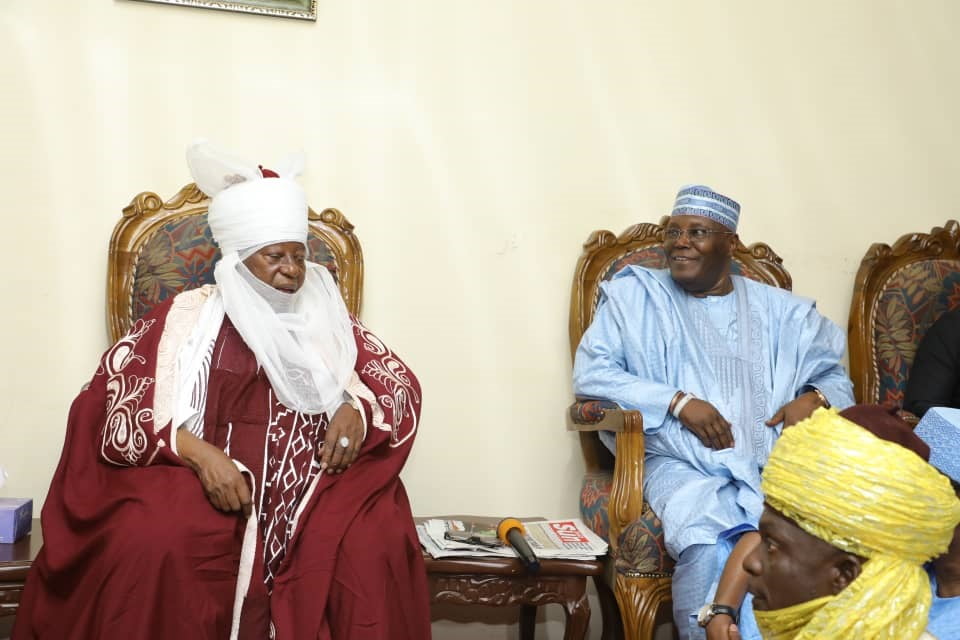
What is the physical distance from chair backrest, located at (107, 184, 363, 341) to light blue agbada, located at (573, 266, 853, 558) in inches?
49.4

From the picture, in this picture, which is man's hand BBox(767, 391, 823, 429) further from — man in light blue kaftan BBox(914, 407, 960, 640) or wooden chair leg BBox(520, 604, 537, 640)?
man in light blue kaftan BBox(914, 407, 960, 640)

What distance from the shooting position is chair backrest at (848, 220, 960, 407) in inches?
138

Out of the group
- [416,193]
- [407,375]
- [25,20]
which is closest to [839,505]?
[407,375]

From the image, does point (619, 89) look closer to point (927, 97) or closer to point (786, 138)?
point (786, 138)

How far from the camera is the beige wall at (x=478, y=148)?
10.2 feet

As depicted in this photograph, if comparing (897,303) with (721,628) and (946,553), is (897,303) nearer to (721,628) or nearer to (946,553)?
(721,628)

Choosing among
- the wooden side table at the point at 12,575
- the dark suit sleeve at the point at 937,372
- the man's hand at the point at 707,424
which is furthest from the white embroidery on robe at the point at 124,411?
the dark suit sleeve at the point at 937,372

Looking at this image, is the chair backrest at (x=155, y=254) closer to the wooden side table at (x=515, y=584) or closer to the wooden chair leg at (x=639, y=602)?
the wooden side table at (x=515, y=584)

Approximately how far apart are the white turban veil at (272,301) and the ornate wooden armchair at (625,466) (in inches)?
32.2

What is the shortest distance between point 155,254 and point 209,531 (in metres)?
1.10

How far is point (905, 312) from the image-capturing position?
355cm

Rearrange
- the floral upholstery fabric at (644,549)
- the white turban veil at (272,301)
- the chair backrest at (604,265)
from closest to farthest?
the white turban veil at (272,301) < the floral upholstery fabric at (644,549) < the chair backrest at (604,265)

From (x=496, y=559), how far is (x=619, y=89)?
1.85 metres

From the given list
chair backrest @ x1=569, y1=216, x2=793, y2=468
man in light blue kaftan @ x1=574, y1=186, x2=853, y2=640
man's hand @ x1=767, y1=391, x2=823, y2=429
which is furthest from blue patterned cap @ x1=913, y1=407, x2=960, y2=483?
chair backrest @ x1=569, y1=216, x2=793, y2=468
